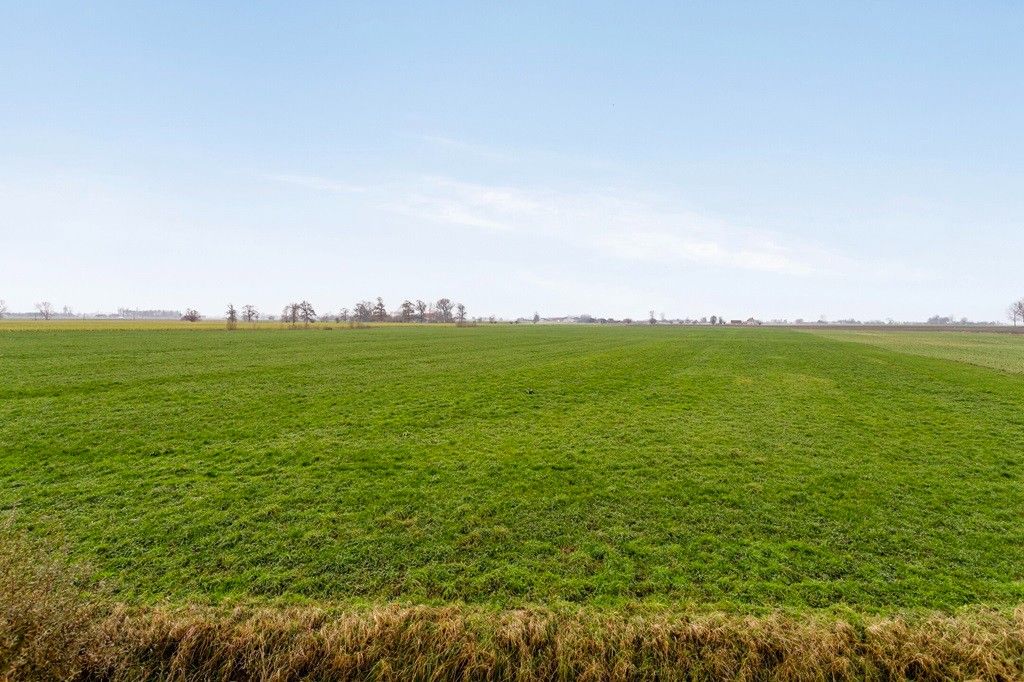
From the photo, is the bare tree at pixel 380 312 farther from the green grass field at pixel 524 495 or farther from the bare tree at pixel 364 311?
the green grass field at pixel 524 495

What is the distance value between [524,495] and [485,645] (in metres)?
Result: 3.96

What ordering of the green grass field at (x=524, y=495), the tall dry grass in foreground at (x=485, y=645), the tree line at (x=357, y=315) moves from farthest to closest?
1. the tree line at (x=357, y=315)
2. the green grass field at (x=524, y=495)
3. the tall dry grass in foreground at (x=485, y=645)

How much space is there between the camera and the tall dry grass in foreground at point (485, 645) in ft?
13.6

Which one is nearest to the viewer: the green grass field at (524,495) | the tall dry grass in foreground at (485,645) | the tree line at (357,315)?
the tall dry grass in foreground at (485,645)

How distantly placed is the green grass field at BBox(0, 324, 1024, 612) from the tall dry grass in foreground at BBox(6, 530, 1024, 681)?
58cm

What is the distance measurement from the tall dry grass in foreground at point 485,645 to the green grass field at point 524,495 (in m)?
0.58

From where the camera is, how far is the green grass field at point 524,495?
18.7 ft

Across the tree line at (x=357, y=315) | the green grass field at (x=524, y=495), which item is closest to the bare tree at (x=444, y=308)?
the tree line at (x=357, y=315)

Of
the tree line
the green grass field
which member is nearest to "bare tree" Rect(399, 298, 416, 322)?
the tree line

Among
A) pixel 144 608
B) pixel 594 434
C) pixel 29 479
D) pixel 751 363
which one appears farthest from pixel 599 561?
pixel 751 363

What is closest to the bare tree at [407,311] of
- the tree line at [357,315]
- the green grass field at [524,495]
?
the tree line at [357,315]

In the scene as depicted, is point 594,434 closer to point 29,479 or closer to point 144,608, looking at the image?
point 144,608

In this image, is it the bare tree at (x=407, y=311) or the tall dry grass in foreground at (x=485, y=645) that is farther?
the bare tree at (x=407, y=311)

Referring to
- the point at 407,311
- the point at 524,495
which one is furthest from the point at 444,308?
the point at 524,495
